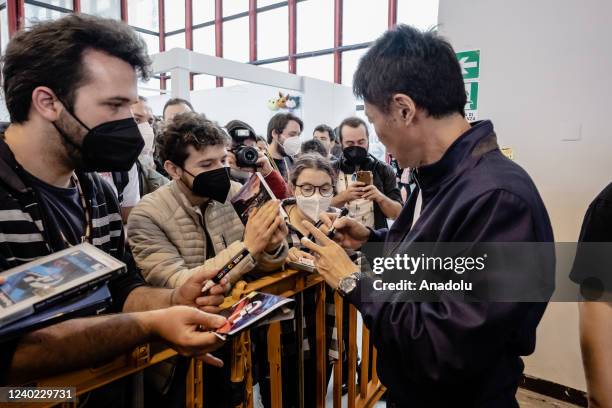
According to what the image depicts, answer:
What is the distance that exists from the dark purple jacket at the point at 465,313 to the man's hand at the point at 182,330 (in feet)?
1.45

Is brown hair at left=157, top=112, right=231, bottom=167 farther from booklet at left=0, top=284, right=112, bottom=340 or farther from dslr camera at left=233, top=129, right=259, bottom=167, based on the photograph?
booklet at left=0, top=284, right=112, bottom=340

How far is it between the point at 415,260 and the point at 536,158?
73.4 inches

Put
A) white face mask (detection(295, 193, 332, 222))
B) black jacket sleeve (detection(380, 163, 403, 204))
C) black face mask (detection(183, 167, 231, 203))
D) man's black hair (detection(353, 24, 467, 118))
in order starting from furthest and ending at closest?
black jacket sleeve (detection(380, 163, 403, 204)), white face mask (detection(295, 193, 332, 222)), black face mask (detection(183, 167, 231, 203)), man's black hair (detection(353, 24, 467, 118))

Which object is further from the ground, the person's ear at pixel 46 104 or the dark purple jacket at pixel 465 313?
the person's ear at pixel 46 104

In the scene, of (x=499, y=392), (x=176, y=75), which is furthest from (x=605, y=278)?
(x=176, y=75)

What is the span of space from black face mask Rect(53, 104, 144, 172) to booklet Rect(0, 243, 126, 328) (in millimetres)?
378

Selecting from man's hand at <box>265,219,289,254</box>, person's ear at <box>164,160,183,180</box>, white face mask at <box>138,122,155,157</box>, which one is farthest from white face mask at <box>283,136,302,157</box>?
man's hand at <box>265,219,289,254</box>

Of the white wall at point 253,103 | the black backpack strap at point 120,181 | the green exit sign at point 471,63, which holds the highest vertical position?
the white wall at point 253,103

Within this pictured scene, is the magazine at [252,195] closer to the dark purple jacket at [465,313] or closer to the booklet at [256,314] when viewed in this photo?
the booklet at [256,314]

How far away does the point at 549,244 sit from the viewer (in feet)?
3.50

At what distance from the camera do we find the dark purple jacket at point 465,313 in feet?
3.23

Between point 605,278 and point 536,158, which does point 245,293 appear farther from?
point 536,158

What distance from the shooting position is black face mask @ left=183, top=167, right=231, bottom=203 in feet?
6.15

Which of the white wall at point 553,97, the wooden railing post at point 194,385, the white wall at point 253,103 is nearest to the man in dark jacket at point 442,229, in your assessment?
the wooden railing post at point 194,385
